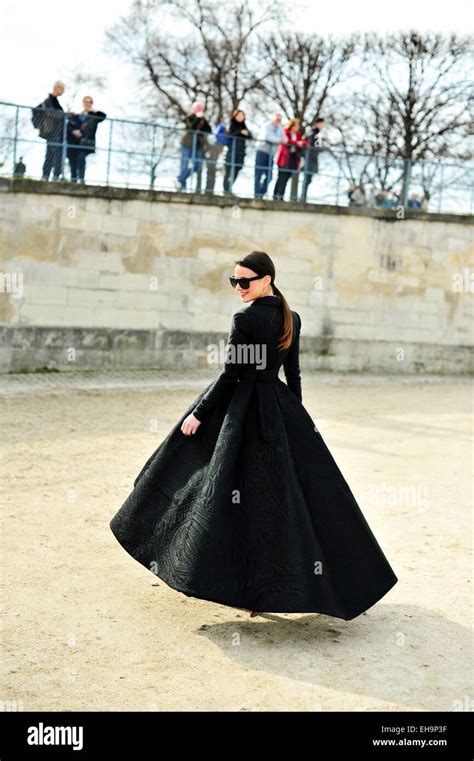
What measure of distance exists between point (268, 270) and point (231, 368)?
59cm

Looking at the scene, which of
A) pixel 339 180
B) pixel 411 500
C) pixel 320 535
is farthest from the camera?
pixel 339 180

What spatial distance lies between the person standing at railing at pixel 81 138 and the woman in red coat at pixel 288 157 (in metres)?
3.71

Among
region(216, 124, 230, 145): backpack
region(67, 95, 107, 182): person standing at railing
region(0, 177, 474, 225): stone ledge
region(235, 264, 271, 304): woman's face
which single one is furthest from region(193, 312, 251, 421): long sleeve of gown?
region(216, 124, 230, 145): backpack

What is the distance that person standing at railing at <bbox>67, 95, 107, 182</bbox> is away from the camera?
17.3m

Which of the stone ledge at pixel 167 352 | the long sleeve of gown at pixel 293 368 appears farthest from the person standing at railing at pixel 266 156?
the long sleeve of gown at pixel 293 368

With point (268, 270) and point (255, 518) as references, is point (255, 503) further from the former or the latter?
point (268, 270)

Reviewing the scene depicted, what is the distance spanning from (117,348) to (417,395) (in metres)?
5.03

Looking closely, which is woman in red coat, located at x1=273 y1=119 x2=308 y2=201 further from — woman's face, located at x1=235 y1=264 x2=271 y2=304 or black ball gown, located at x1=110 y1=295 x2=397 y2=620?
black ball gown, located at x1=110 y1=295 x2=397 y2=620

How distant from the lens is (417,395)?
1759cm

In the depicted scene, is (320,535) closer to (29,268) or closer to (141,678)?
(141,678)

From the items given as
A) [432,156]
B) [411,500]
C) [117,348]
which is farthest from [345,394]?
[432,156]

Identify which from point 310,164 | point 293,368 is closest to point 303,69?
point 310,164

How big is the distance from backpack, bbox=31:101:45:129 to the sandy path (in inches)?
295

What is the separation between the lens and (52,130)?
1711 centimetres
